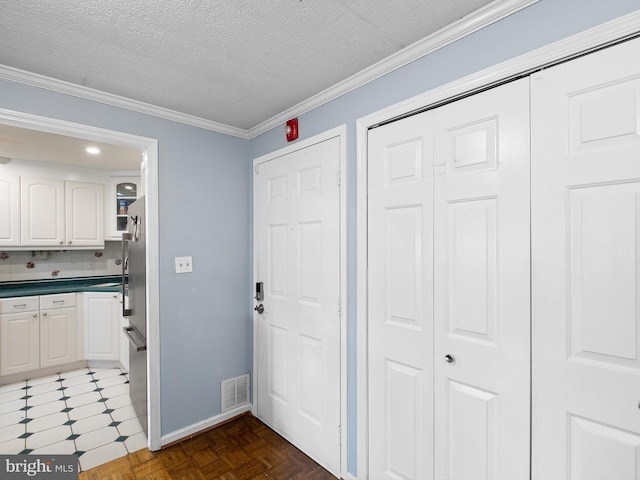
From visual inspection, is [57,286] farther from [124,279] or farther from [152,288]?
[152,288]

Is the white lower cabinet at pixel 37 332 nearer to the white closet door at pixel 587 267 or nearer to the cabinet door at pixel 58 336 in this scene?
the cabinet door at pixel 58 336

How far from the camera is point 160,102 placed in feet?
7.37

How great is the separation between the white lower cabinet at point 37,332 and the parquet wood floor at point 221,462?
2.12 meters

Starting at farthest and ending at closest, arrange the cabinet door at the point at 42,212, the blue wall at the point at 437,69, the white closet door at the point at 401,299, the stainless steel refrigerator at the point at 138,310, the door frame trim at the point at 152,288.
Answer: the cabinet door at the point at 42,212 < the stainless steel refrigerator at the point at 138,310 < the door frame trim at the point at 152,288 < the white closet door at the point at 401,299 < the blue wall at the point at 437,69

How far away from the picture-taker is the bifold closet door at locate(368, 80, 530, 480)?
131 centimetres

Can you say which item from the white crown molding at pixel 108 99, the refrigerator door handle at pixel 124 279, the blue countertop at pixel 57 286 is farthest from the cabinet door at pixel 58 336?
the white crown molding at pixel 108 99

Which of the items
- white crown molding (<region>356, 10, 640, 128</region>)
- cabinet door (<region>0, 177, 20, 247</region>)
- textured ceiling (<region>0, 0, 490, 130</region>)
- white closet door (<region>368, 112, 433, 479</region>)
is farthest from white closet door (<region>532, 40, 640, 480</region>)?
cabinet door (<region>0, 177, 20, 247</region>)

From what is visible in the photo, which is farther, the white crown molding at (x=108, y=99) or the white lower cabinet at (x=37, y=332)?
the white lower cabinet at (x=37, y=332)

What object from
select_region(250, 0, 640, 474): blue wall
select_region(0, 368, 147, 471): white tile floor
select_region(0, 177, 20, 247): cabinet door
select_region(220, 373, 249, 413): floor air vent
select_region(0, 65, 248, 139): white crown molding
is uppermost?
select_region(0, 65, 248, 139): white crown molding

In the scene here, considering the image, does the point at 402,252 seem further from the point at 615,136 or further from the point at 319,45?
the point at 319,45

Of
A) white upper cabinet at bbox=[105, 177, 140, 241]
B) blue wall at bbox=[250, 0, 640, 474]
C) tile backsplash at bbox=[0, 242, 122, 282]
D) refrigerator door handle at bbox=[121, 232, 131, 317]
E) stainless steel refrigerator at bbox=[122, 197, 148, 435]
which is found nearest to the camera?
blue wall at bbox=[250, 0, 640, 474]

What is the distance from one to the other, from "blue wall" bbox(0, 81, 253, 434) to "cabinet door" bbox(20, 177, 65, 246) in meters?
2.42

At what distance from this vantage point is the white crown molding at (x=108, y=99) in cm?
184

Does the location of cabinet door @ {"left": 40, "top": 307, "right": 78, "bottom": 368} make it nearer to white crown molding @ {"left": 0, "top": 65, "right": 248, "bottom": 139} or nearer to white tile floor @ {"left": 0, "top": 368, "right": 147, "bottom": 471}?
white tile floor @ {"left": 0, "top": 368, "right": 147, "bottom": 471}
